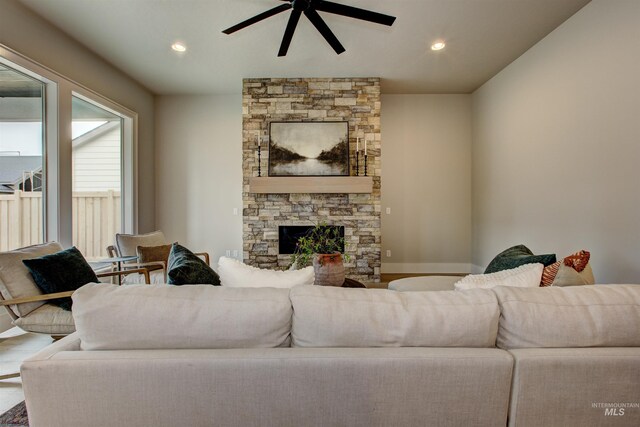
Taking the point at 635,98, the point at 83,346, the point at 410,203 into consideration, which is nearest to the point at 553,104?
the point at 635,98

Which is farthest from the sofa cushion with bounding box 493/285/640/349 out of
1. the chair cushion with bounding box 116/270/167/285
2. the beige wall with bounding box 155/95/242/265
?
the beige wall with bounding box 155/95/242/265

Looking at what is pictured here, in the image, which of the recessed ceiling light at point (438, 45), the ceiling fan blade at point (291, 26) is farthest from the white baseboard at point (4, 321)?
the recessed ceiling light at point (438, 45)

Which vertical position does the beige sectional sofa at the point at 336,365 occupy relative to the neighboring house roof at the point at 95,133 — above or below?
below

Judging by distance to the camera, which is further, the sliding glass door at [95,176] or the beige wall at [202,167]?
the beige wall at [202,167]

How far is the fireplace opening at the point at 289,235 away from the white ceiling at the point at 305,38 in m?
2.24

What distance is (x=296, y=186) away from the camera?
15.1 feet

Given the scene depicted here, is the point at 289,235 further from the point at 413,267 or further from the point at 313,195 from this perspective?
the point at 413,267

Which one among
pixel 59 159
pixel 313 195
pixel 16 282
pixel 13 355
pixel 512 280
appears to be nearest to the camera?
pixel 512 280

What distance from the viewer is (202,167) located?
5.22 metres

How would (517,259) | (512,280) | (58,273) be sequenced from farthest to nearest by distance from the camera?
(517,259) < (58,273) < (512,280)

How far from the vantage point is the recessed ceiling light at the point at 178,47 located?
142 inches

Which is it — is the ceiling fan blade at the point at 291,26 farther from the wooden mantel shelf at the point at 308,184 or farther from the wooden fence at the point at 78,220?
the wooden fence at the point at 78,220

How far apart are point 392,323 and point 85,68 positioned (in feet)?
14.9

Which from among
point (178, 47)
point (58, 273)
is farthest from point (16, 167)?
point (178, 47)
